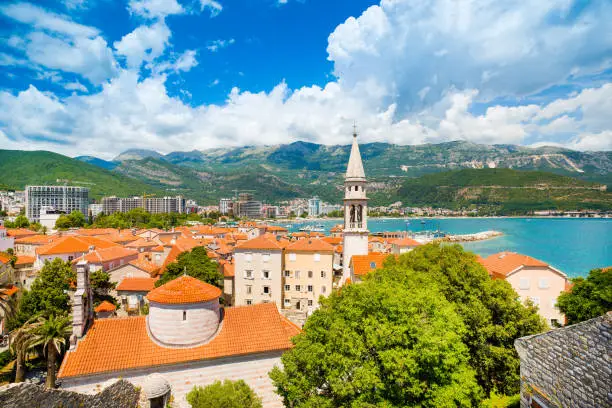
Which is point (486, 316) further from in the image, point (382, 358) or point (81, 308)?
point (81, 308)

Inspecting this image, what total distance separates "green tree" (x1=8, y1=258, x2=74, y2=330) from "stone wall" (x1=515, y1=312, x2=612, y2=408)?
2602 centimetres

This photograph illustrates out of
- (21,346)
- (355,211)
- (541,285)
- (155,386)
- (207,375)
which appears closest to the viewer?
(155,386)

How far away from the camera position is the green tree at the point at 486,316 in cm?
1445

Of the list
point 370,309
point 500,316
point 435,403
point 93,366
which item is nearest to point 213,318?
point 93,366

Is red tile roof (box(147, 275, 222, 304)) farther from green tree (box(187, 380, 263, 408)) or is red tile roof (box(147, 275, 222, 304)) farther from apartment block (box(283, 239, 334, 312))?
apartment block (box(283, 239, 334, 312))

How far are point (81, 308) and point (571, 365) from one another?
16491 millimetres

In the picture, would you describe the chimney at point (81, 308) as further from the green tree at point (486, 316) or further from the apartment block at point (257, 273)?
the apartment block at point (257, 273)

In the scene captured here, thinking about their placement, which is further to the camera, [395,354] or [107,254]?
[107,254]

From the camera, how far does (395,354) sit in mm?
9820

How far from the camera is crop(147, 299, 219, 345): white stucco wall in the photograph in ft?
48.5

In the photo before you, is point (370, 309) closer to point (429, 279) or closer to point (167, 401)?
point (429, 279)

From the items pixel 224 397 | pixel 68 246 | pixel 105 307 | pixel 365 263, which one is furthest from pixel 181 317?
pixel 68 246

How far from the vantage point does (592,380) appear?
6465mm

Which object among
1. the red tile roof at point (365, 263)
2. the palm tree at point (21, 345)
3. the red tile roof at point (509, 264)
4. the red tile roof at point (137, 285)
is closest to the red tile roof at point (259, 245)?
the red tile roof at point (365, 263)
